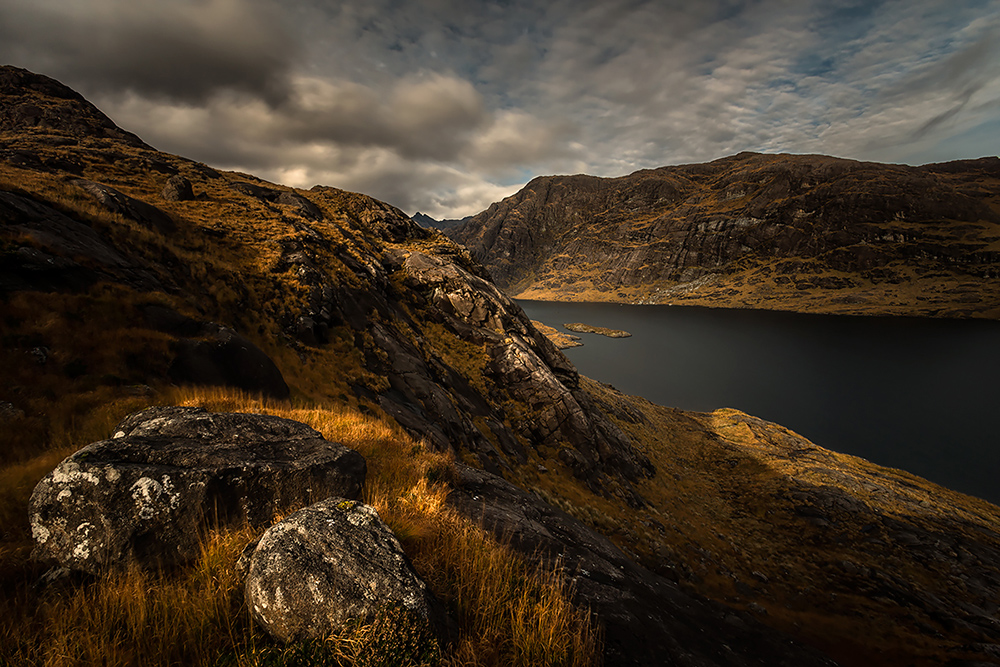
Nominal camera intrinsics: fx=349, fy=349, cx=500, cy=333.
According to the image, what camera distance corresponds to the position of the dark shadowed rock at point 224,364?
862cm

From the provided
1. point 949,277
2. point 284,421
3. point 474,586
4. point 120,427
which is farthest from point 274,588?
point 949,277

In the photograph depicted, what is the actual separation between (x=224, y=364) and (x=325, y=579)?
8.98m

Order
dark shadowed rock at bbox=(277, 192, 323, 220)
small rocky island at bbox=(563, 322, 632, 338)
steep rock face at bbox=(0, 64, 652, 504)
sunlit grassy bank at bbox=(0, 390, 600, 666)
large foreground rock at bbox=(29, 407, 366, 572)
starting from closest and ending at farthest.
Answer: sunlit grassy bank at bbox=(0, 390, 600, 666)
large foreground rock at bbox=(29, 407, 366, 572)
steep rock face at bbox=(0, 64, 652, 504)
dark shadowed rock at bbox=(277, 192, 323, 220)
small rocky island at bbox=(563, 322, 632, 338)

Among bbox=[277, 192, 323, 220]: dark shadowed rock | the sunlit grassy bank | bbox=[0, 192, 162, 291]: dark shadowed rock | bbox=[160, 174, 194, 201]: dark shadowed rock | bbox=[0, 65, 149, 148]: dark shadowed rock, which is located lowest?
the sunlit grassy bank

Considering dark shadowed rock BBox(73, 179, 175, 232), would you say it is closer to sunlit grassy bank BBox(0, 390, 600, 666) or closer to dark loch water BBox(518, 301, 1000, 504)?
sunlit grassy bank BBox(0, 390, 600, 666)

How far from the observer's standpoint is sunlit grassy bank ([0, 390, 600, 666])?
8.38ft

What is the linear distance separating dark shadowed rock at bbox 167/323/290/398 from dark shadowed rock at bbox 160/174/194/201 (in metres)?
20.1

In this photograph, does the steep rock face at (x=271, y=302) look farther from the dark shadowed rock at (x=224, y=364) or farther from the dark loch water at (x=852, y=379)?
the dark loch water at (x=852, y=379)

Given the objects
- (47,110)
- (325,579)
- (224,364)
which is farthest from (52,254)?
(47,110)

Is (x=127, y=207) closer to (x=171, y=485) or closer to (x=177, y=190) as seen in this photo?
(x=177, y=190)

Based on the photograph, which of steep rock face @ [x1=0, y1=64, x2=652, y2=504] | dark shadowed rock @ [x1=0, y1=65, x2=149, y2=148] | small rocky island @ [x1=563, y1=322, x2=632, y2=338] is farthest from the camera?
small rocky island @ [x1=563, y1=322, x2=632, y2=338]

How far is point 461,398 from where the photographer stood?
64.6ft

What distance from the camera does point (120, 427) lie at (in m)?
4.98

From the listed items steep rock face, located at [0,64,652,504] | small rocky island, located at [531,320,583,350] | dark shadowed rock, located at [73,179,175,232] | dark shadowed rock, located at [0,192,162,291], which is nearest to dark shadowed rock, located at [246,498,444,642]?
steep rock face, located at [0,64,652,504]
